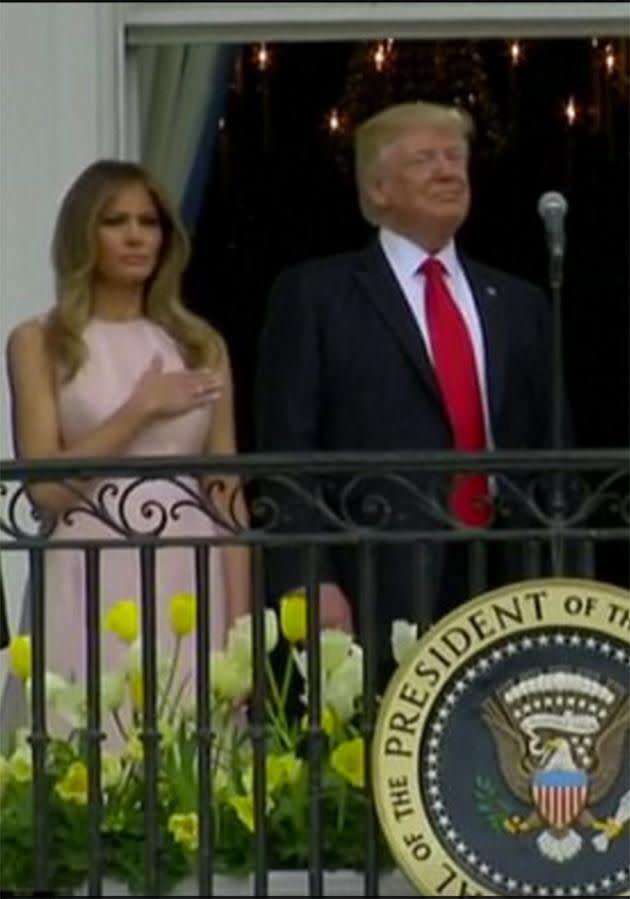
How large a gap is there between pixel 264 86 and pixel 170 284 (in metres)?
1.26

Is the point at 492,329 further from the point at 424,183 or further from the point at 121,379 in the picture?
the point at 121,379

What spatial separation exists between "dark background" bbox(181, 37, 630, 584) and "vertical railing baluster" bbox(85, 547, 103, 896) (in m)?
2.10

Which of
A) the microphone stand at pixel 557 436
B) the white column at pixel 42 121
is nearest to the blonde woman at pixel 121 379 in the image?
the white column at pixel 42 121

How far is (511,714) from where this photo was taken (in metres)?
6.65

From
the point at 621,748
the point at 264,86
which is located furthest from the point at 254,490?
the point at 621,748

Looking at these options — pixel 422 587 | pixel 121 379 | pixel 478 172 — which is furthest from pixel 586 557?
pixel 478 172

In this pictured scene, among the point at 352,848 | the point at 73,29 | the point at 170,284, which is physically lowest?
the point at 352,848

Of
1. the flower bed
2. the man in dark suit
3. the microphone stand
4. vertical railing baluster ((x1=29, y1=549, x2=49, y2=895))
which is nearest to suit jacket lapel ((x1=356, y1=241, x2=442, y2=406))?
the man in dark suit

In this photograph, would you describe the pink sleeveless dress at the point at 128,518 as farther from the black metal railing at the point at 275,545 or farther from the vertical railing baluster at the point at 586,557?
the vertical railing baluster at the point at 586,557

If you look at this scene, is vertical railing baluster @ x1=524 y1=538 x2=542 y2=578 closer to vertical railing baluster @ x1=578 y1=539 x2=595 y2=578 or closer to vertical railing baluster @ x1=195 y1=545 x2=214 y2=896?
vertical railing baluster @ x1=578 y1=539 x2=595 y2=578

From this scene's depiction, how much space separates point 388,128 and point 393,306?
1.45ft

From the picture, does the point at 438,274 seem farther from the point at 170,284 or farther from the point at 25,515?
the point at 25,515

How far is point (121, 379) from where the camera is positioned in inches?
305

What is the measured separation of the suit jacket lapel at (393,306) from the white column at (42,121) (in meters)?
1.04
